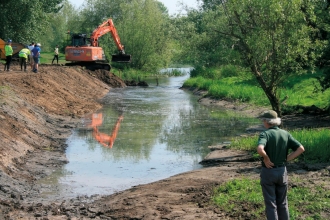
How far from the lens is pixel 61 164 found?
1705cm

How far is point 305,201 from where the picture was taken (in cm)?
1055

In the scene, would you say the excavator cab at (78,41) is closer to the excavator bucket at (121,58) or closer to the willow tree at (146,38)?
the excavator bucket at (121,58)

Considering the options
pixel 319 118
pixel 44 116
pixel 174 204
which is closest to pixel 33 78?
pixel 44 116

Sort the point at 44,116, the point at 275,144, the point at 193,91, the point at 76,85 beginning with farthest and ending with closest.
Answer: the point at 193,91 → the point at 76,85 → the point at 44,116 → the point at 275,144

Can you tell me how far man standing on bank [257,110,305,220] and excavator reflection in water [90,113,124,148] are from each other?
39.9 feet

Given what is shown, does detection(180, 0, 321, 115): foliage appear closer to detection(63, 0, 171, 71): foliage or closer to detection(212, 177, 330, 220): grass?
detection(212, 177, 330, 220): grass

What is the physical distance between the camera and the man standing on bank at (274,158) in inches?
340

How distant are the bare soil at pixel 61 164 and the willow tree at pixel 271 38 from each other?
3127 mm

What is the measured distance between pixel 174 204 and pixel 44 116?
14.5 m

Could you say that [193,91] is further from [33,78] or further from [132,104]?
[33,78]

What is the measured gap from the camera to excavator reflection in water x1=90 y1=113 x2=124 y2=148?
21312 mm

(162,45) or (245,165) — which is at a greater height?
(162,45)

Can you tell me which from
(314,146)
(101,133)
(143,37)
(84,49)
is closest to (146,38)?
(143,37)

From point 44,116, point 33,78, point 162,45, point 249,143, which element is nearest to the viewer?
point 249,143
